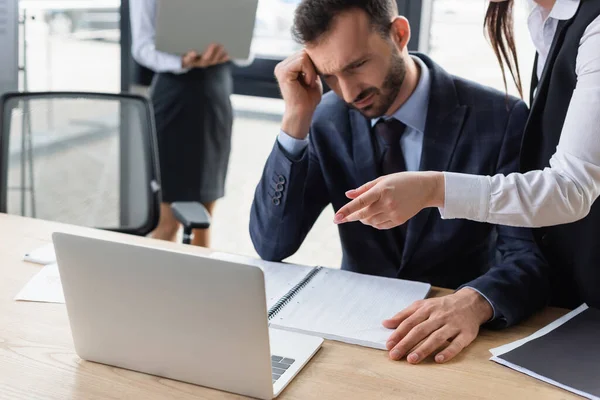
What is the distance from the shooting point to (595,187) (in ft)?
4.26

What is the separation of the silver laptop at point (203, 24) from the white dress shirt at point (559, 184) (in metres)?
1.88

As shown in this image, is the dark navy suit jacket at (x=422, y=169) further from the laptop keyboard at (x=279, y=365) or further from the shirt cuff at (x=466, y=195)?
the laptop keyboard at (x=279, y=365)

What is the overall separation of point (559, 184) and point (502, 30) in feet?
1.83

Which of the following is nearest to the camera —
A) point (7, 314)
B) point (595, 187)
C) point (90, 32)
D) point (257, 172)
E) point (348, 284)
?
point (595, 187)

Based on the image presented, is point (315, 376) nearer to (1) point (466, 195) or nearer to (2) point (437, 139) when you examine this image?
(1) point (466, 195)

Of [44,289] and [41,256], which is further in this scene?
[41,256]

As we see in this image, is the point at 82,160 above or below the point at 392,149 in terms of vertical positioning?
below

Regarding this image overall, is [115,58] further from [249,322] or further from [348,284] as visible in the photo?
[249,322]

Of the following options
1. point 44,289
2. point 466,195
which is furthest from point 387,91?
point 44,289

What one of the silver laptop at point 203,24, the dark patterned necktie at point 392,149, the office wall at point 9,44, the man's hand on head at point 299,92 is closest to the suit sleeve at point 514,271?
the dark patterned necktie at point 392,149

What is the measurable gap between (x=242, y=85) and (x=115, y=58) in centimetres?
63

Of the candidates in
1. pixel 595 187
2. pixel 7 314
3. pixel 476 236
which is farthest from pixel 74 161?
pixel 595 187

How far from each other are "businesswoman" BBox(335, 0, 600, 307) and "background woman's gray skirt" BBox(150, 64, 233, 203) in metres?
1.86

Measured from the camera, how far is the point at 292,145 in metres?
1.72
